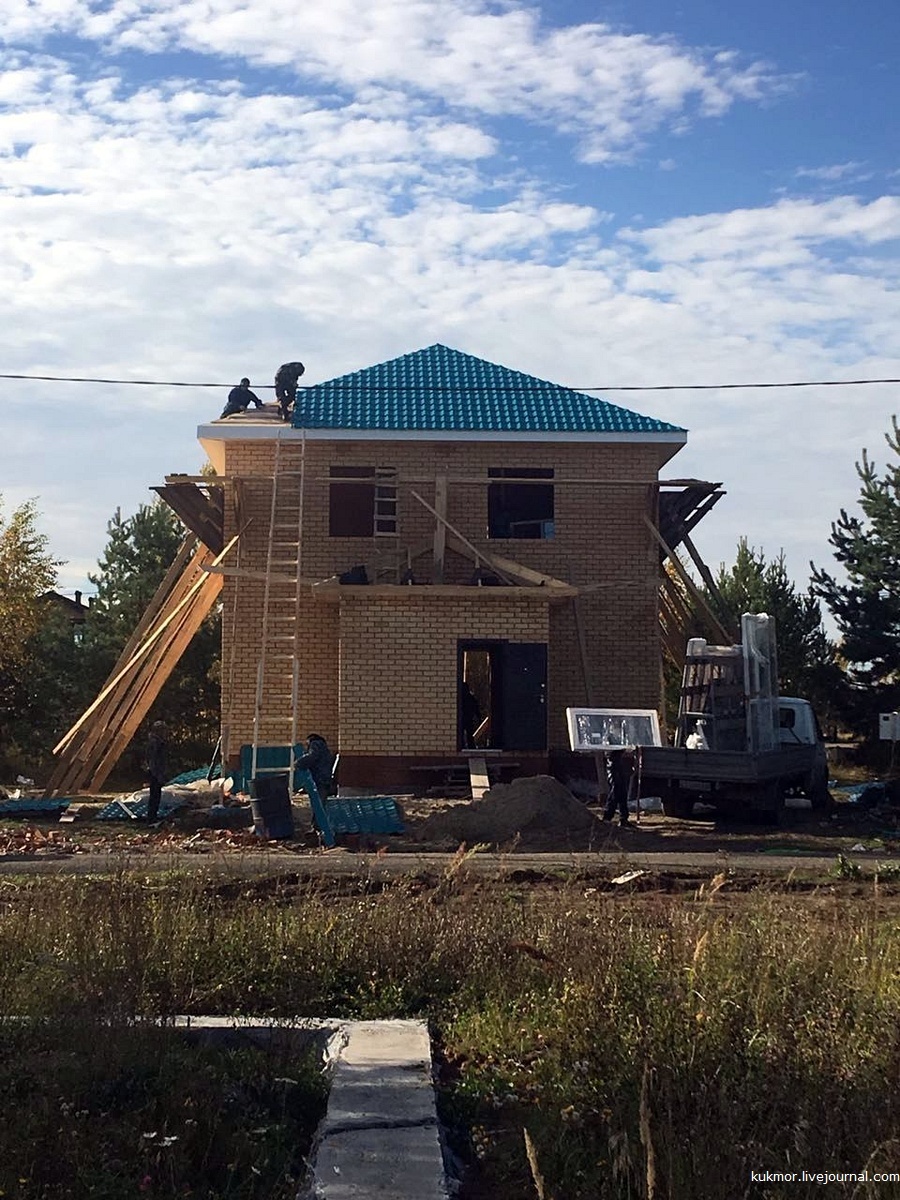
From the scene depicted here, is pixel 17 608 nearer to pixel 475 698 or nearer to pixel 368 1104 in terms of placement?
pixel 475 698

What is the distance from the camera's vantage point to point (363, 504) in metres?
25.0

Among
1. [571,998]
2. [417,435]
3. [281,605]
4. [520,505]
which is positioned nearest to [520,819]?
[281,605]

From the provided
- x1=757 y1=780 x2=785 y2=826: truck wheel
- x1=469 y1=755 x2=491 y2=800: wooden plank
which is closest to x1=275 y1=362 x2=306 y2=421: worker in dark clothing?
x1=469 y1=755 x2=491 y2=800: wooden plank

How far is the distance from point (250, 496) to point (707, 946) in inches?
733

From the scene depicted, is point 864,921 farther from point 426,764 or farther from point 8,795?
point 8,795

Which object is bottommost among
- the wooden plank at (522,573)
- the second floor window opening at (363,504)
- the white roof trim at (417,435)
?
the wooden plank at (522,573)

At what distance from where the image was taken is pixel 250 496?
24.3m

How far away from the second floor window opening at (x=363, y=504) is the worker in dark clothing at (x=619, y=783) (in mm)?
6842

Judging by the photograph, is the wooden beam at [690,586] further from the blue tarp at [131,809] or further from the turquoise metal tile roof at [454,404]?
the blue tarp at [131,809]

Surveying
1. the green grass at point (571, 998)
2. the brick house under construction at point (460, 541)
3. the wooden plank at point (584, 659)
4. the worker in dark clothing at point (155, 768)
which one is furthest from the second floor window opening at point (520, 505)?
the green grass at point (571, 998)

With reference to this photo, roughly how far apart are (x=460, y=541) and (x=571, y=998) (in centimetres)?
1764

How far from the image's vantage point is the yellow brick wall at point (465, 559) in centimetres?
2400

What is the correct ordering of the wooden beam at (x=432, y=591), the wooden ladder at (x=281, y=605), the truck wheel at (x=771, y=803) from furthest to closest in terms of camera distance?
the wooden ladder at (x=281, y=605), the wooden beam at (x=432, y=591), the truck wheel at (x=771, y=803)

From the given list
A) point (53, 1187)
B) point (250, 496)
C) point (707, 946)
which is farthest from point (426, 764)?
point (53, 1187)
